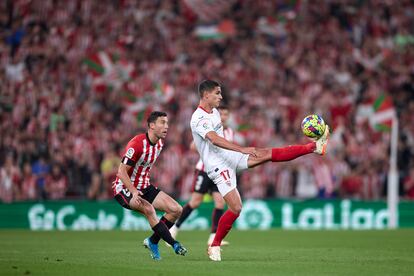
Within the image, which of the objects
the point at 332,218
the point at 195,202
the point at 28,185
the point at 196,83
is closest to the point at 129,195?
the point at 195,202

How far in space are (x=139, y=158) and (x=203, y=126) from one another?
123 cm

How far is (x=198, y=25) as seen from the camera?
3050cm

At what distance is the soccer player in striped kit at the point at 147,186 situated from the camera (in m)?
12.8

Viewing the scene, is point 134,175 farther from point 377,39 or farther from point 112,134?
point 377,39

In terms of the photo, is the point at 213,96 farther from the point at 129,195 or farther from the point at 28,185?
the point at 28,185

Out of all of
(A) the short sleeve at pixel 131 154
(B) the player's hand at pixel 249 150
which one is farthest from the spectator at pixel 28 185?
(B) the player's hand at pixel 249 150

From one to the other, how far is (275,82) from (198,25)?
375 centimetres

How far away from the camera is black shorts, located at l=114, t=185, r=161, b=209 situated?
13.3m

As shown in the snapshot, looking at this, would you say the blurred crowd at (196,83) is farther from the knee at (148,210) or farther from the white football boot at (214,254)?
the white football boot at (214,254)

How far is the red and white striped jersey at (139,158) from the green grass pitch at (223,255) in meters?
1.16

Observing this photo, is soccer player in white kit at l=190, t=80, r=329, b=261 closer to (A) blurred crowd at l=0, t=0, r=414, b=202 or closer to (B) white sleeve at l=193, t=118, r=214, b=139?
(B) white sleeve at l=193, t=118, r=214, b=139

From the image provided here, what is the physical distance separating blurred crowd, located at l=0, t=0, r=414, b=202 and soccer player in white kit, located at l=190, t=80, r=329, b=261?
1171cm

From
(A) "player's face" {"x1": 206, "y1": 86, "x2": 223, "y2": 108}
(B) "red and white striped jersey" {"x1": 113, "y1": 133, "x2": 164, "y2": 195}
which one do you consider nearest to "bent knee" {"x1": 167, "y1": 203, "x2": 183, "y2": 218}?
(B) "red and white striped jersey" {"x1": 113, "y1": 133, "x2": 164, "y2": 195}

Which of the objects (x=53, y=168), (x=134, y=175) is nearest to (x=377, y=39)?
(x=53, y=168)
